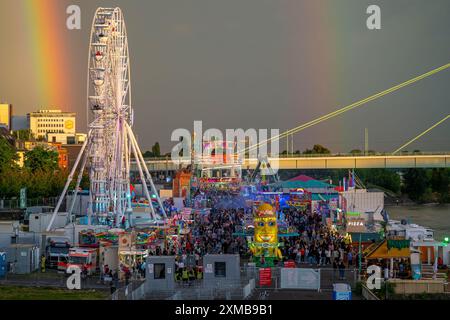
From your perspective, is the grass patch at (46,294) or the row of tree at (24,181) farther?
the row of tree at (24,181)

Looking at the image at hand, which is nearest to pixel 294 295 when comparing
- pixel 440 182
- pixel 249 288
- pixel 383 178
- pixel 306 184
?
pixel 249 288

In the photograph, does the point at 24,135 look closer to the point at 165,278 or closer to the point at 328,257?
the point at 328,257

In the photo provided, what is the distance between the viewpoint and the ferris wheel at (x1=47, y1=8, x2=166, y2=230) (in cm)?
4528

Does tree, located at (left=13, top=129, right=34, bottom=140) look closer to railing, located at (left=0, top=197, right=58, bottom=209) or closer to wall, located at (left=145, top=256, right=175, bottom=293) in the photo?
railing, located at (left=0, top=197, right=58, bottom=209)

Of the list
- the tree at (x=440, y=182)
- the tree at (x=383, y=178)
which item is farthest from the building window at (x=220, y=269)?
the tree at (x=383, y=178)

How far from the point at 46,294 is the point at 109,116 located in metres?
25.2

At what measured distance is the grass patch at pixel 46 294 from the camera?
21.0 metres

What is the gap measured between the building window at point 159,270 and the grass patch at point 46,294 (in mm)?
1462

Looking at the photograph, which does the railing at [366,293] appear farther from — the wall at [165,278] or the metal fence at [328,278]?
the wall at [165,278]

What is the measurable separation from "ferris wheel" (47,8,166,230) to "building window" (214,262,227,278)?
933 inches

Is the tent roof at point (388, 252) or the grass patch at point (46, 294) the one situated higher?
the tent roof at point (388, 252)

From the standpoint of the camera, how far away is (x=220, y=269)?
21.3m

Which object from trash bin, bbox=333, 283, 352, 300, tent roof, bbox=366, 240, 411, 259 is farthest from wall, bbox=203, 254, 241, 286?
tent roof, bbox=366, 240, 411, 259

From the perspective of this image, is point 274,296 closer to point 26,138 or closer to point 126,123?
point 126,123
